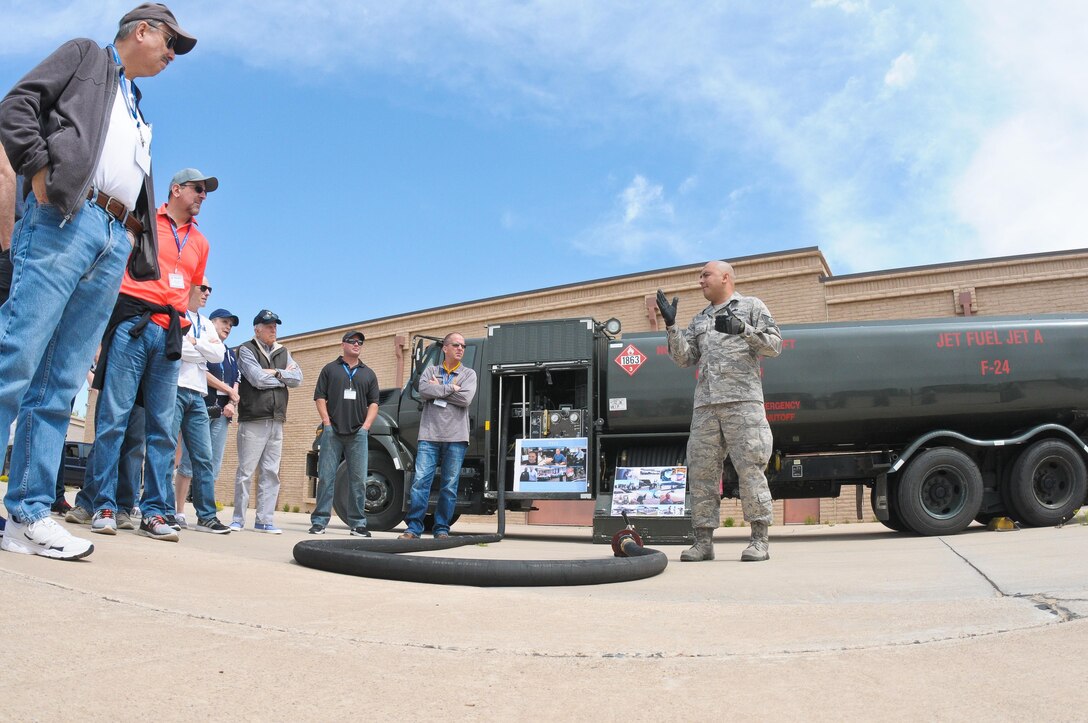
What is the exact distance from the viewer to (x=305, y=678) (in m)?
1.83

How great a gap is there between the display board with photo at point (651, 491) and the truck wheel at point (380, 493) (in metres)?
2.93

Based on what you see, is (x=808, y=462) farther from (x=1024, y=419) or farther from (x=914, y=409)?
(x=1024, y=419)

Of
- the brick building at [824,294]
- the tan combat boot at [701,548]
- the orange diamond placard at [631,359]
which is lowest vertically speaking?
the tan combat boot at [701,548]

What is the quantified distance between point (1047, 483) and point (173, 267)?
338 inches

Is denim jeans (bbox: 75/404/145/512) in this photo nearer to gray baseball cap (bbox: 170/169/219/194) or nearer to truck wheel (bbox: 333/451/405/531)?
gray baseball cap (bbox: 170/169/219/194)

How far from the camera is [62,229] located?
3105 millimetres

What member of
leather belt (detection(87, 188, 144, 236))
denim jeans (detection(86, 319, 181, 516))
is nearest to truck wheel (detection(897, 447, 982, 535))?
denim jeans (detection(86, 319, 181, 516))

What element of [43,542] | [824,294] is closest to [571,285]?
[824,294]

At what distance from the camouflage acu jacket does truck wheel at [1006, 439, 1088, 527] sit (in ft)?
14.2

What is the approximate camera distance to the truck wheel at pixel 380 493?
9.66 meters

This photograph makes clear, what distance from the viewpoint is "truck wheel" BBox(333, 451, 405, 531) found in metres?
9.66

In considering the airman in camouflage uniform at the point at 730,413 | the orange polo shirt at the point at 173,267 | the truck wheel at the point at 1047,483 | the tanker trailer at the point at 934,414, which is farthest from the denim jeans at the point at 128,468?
the truck wheel at the point at 1047,483

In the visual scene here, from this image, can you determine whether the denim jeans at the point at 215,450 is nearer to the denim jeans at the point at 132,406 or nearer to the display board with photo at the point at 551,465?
the denim jeans at the point at 132,406

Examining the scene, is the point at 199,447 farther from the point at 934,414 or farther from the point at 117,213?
the point at 934,414
